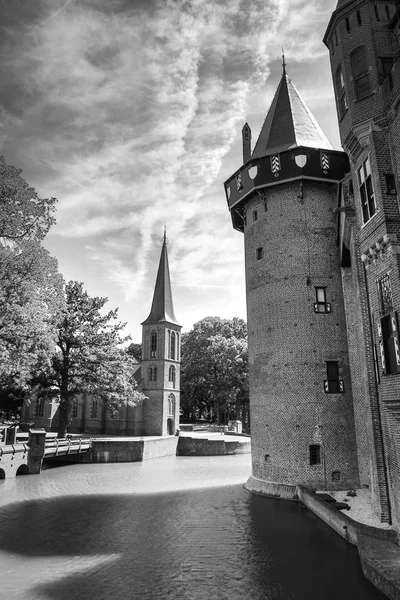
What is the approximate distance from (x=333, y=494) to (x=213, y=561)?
7460 mm

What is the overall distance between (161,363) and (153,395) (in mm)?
3345

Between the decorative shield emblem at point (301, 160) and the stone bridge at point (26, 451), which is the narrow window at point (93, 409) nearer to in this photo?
the stone bridge at point (26, 451)

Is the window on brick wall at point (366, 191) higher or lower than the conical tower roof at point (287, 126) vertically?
lower

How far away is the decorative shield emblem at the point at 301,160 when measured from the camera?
63.9ft

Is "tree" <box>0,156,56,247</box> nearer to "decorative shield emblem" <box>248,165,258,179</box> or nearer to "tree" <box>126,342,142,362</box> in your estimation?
"decorative shield emblem" <box>248,165,258,179</box>

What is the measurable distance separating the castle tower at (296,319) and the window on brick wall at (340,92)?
5.28 meters

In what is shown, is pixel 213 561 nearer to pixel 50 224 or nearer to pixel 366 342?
pixel 366 342

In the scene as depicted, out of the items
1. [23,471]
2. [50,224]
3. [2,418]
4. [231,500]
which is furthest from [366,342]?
[2,418]

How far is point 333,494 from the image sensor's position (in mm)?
16172

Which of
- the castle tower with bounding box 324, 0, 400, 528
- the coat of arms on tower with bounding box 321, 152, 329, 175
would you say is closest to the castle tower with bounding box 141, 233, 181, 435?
the coat of arms on tower with bounding box 321, 152, 329, 175

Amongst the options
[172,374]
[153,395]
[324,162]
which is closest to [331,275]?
[324,162]

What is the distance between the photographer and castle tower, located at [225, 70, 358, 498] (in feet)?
57.0

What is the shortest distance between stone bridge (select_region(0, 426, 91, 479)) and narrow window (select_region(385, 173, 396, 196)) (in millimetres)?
21271

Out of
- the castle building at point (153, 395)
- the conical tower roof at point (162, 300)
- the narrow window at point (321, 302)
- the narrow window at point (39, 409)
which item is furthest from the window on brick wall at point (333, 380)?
the narrow window at point (39, 409)
